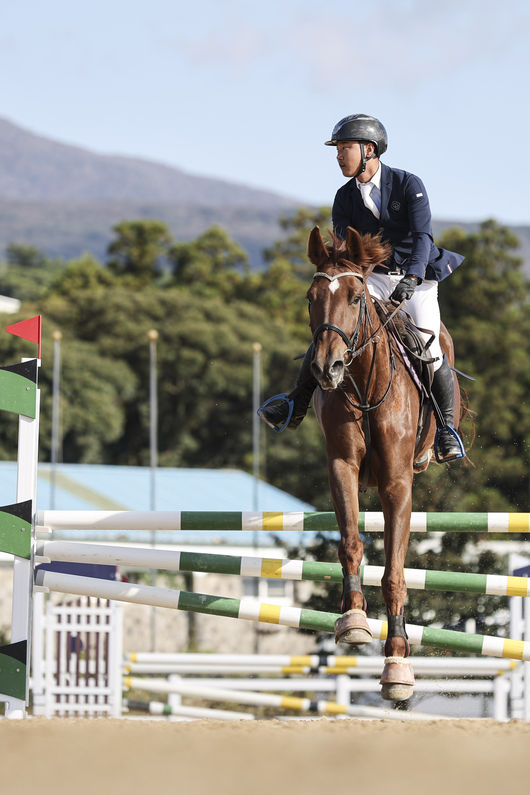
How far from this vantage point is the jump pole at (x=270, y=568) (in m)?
5.88

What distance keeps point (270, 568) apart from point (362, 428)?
0.87m

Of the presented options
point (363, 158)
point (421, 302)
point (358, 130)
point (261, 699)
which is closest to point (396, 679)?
point (421, 302)

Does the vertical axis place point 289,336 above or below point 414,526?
above

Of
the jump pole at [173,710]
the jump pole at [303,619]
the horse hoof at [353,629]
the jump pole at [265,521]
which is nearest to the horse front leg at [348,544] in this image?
the horse hoof at [353,629]

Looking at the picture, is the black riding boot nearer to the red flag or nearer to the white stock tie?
the white stock tie

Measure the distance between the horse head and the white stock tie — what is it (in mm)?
472

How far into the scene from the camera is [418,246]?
6062mm

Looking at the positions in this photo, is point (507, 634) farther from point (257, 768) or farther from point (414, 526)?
point (257, 768)

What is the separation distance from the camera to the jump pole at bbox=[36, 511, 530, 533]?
6.02 m

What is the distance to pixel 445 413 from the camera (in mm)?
6277

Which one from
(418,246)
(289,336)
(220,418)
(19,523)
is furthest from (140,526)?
(289,336)

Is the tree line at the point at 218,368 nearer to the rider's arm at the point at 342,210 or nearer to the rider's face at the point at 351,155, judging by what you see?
the rider's arm at the point at 342,210

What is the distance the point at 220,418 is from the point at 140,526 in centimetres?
3597

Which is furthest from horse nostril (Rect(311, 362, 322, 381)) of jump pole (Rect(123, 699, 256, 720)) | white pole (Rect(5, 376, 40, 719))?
jump pole (Rect(123, 699, 256, 720))
